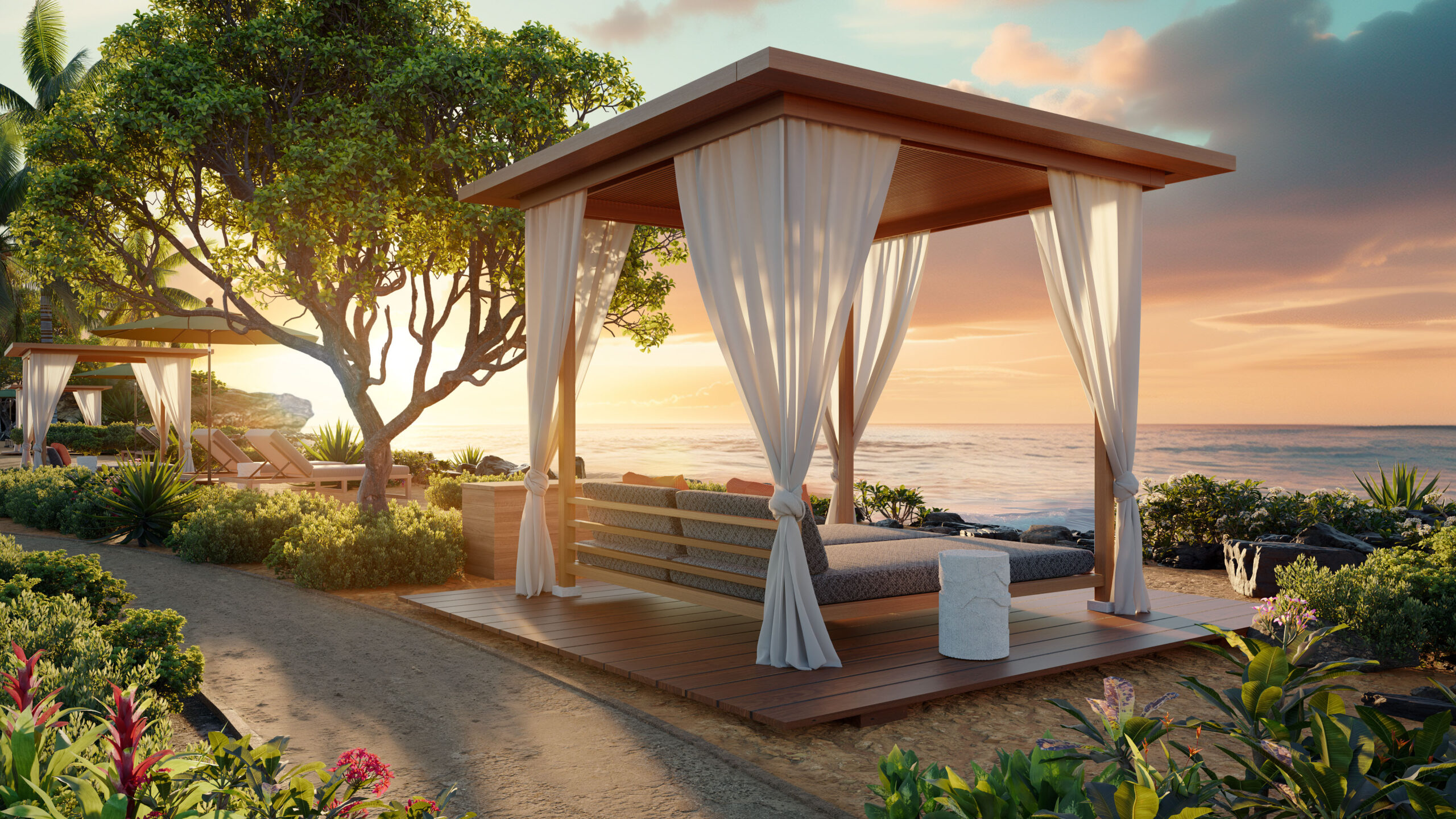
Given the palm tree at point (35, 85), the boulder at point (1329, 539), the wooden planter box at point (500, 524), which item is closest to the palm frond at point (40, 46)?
the palm tree at point (35, 85)

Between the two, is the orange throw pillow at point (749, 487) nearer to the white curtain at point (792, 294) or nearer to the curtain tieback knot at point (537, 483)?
the curtain tieback knot at point (537, 483)

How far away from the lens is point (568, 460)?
21.9ft

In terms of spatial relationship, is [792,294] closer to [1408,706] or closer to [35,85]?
[1408,706]

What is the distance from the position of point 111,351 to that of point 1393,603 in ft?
56.9

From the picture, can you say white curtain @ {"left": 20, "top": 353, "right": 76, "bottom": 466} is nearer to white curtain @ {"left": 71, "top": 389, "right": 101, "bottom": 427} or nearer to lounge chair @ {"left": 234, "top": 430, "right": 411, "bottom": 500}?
lounge chair @ {"left": 234, "top": 430, "right": 411, "bottom": 500}

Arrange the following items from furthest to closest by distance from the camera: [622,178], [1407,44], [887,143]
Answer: [1407,44] → [622,178] → [887,143]

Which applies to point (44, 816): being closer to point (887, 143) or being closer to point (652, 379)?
point (887, 143)

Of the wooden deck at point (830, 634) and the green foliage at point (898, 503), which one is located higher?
the green foliage at point (898, 503)

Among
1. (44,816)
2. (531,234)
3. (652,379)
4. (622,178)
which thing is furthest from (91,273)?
(652,379)

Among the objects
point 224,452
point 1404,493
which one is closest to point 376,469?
point 224,452

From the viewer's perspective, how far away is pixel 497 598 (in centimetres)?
642

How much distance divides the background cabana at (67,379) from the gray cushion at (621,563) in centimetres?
1122

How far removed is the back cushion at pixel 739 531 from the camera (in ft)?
15.3

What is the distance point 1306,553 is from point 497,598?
5.79 metres
